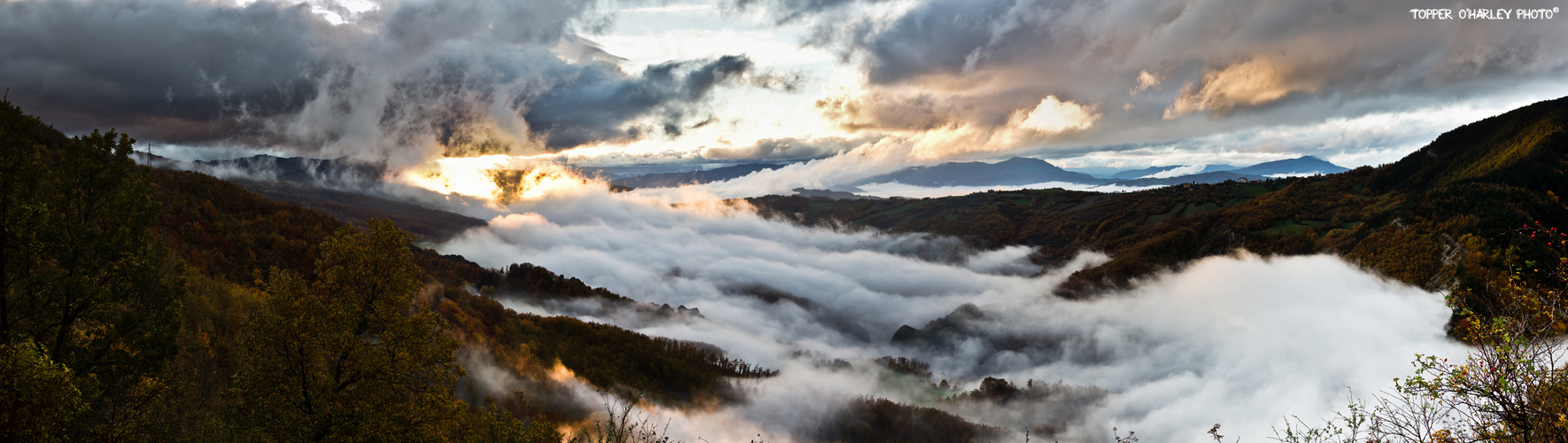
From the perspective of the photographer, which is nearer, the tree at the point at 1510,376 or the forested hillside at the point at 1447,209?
the tree at the point at 1510,376

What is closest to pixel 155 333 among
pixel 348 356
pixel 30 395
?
pixel 348 356

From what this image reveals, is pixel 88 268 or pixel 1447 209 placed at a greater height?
pixel 1447 209

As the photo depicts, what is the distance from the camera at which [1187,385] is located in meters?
151

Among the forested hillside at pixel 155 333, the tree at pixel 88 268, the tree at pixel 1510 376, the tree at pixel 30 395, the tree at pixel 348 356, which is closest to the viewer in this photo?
the tree at pixel 30 395

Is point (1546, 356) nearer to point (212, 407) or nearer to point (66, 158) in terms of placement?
point (66, 158)

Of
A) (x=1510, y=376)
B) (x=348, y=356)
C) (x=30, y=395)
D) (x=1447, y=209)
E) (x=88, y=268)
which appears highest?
(x=1447, y=209)

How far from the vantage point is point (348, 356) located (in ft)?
47.5

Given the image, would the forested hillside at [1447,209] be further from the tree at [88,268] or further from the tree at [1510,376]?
the tree at [88,268]

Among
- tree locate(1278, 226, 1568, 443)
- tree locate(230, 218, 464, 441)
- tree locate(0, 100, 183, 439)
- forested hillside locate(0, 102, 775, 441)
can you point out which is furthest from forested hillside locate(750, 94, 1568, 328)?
tree locate(0, 100, 183, 439)

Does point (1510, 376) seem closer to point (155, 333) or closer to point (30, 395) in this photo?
point (30, 395)

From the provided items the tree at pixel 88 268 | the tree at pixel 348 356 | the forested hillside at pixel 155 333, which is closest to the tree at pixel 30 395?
the forested hillside at pixel 155 333

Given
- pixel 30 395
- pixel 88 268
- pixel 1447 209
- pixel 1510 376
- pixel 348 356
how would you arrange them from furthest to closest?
pixel 1447 209, pixel 88 268, pixel 348 356, pixel 1510 376, pixel 30 395

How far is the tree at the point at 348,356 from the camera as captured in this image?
45.5 feet

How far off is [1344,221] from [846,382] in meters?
165
